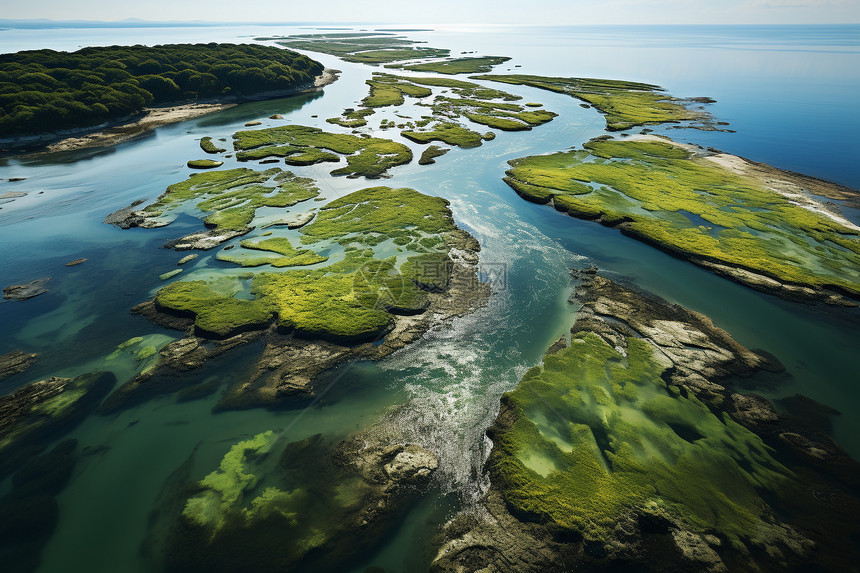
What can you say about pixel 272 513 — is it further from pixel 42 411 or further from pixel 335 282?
pixel 335 282

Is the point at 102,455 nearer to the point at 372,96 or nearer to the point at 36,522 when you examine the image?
the point at 36,522

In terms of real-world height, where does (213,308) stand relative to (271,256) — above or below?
below

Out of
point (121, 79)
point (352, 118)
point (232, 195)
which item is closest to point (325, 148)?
point (352, 118)

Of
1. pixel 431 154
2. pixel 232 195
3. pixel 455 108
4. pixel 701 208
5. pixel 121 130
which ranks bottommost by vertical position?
pixel 232 195

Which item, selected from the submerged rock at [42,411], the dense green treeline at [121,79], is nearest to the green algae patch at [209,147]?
the dense green treeline at [121,79]

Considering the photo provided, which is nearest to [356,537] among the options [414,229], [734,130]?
[414,229]

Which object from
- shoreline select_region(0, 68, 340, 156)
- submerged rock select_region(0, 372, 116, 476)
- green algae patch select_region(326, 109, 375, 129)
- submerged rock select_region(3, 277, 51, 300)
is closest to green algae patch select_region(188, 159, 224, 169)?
shoreline select_region(0, 68, 340, 156)
